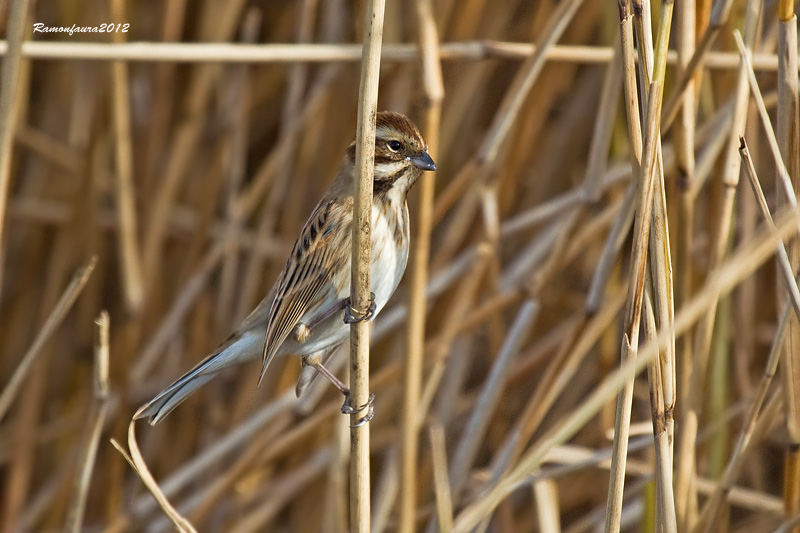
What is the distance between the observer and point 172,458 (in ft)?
11.3

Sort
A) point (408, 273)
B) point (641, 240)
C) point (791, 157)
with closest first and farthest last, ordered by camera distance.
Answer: point (641, 240)
point (791, 157)
point (408, 273)

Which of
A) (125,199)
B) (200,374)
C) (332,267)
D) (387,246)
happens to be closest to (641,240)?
(387,246)

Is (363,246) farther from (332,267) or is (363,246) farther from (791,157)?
(791,157)

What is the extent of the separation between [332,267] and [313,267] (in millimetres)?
59

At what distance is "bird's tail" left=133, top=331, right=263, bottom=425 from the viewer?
211 centimetres

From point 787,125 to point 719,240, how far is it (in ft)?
1.20

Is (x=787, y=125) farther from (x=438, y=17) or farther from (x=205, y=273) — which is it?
(x=205, y=273)

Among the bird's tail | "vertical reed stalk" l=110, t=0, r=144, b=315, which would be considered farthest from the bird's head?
"vertical reed stalk" l=110, t=0, r=144, b=315

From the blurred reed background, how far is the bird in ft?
0.46

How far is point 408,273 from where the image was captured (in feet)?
7.18

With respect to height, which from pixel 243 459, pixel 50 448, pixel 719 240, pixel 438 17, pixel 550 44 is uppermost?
pixel 438 17

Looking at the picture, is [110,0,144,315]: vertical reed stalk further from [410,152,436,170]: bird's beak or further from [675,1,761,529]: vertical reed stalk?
[675,1,761,529]: vertical reed stalk

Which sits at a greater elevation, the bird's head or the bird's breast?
the bird's head

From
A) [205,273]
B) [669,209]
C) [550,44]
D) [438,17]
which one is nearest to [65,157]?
[205,273]
